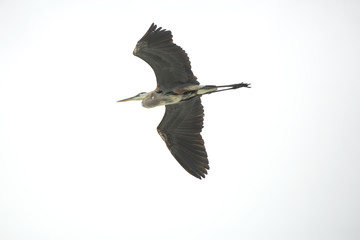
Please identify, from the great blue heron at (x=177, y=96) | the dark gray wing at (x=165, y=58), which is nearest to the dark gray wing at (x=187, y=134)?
the great blue heron at (x=177, y=96)

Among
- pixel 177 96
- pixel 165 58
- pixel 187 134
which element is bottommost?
pixel 187 134

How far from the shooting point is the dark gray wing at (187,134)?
1113 centimetres

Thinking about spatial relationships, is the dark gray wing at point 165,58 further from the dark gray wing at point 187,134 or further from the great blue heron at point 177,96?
the dark gray wing at point 187,134

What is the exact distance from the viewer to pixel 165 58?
10.3m

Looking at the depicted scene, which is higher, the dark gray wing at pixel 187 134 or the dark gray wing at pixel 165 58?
the dark gray wing at pixel 165 58

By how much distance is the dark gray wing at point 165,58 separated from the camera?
9.92 m

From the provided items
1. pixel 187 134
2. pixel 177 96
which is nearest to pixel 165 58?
pixel 177 96

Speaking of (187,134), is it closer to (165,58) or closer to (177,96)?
(177,96)

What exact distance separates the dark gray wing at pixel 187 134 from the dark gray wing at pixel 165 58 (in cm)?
69

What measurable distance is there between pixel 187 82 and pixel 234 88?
105 cm

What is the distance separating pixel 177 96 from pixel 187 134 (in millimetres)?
1129

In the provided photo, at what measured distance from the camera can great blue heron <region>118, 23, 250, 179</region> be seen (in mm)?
10055

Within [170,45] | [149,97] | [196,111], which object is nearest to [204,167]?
[196,111]

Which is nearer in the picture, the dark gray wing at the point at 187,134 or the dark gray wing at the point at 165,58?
the dark gray wing at the point at 165,58
